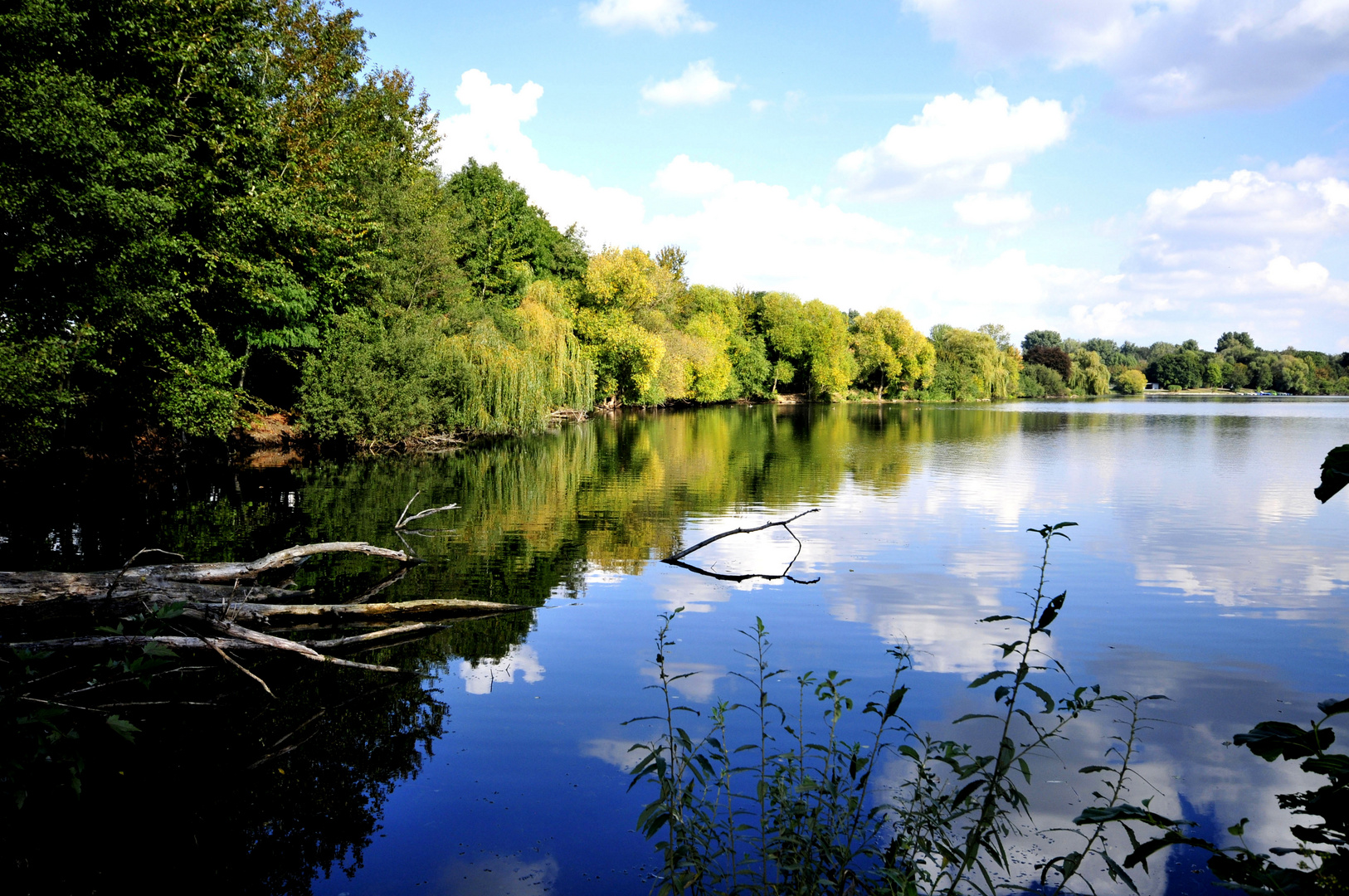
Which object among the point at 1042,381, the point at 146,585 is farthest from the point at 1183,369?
the point at 146,585

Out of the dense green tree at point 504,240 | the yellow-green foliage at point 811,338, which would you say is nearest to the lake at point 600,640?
the dense green tree at point 504,240

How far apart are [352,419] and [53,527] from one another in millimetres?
14143

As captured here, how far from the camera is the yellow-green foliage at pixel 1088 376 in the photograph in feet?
389

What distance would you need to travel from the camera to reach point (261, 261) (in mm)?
22297

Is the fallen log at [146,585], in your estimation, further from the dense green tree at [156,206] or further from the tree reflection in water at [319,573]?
the dense green tree at [156,206]

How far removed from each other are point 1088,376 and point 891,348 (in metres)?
49.9

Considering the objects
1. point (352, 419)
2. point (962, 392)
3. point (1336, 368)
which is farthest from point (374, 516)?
point (1336, 368)

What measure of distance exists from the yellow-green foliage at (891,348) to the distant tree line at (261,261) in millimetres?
30530

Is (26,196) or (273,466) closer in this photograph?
(26,196)

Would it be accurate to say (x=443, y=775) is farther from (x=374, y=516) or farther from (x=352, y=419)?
(x=352, y=419)

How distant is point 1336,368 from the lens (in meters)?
132

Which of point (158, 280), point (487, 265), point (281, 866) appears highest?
point (487, 265)

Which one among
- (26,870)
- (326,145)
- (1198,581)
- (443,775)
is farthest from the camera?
(326,145)

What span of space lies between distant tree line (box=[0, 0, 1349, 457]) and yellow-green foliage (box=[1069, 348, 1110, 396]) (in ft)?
257
